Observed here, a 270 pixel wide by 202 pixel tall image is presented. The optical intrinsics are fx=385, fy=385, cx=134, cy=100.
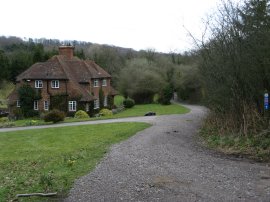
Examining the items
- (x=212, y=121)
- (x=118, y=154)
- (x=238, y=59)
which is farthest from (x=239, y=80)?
(x=118, y=154)

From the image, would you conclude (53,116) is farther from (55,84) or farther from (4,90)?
(4,90)

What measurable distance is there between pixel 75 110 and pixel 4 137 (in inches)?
940

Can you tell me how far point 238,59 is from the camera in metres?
17.5

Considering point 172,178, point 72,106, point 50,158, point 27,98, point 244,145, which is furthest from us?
point 72,106

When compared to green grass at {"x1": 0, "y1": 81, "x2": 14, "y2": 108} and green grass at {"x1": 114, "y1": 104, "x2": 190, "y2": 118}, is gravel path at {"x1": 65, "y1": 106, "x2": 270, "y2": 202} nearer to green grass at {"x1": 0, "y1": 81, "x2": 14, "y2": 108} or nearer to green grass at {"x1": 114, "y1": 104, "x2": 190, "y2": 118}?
green grass at {"x1": 114, "y1": 104, "x2": 190, "y2": 118}

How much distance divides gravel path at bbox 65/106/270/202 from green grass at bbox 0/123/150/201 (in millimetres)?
657

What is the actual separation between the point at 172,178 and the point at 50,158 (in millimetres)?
6239

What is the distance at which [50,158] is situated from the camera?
1517cm

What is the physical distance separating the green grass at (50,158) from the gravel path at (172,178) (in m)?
0.66

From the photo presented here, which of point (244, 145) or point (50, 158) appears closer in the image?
point (50, 158)

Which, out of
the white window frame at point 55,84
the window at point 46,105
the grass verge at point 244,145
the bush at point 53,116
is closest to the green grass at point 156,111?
the white window frame at point 55,84

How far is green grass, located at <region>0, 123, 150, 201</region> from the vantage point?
10.3 meters

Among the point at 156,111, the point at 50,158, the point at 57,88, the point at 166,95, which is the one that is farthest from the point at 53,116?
the point at 166,95

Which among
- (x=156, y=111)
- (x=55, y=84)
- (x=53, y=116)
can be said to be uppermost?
(x=55, y=84)
